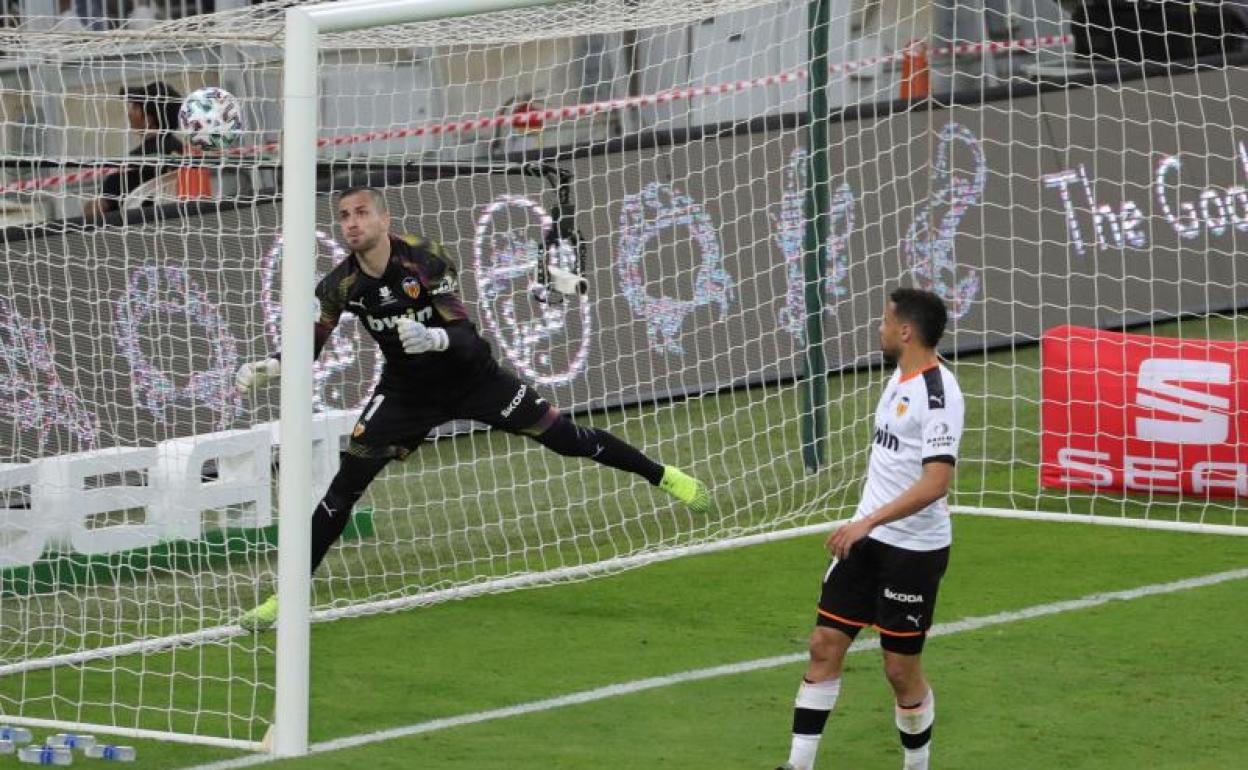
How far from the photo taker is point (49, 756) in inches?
291

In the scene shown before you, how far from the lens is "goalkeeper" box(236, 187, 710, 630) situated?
899cm

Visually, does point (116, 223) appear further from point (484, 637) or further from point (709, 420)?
point (709, 420)

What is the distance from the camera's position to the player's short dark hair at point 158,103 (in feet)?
Answer: 32.6

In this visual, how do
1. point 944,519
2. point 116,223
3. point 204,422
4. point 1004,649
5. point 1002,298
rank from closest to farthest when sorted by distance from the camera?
point 944,519, point 1004,649, point 116,223, point 204,422, point 1002,298

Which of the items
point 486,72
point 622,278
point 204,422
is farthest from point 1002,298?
point 204,422

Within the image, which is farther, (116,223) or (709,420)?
(709,420)

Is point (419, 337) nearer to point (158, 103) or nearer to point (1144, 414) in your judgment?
point (158, 103)

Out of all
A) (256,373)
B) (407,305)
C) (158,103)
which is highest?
(158,103)

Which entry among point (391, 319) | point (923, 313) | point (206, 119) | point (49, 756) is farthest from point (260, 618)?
point (923, 313)

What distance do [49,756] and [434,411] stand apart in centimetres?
255

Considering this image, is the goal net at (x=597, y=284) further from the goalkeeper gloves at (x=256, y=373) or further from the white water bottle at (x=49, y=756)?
the goalkeeper gloves at (x=256, y=373)

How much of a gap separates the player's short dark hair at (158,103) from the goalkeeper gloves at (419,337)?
6.71 feet

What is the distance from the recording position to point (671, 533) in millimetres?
10992

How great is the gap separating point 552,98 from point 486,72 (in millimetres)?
476
